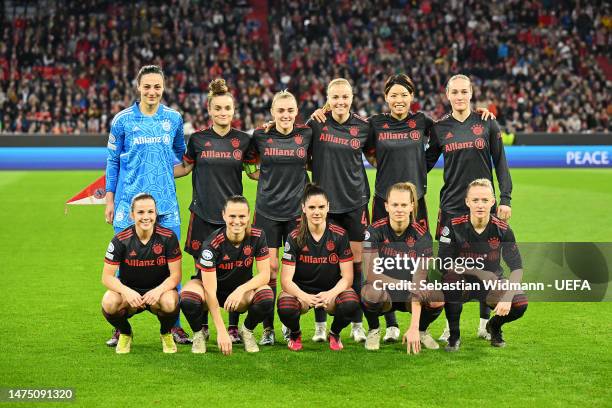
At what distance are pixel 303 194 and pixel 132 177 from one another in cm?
128

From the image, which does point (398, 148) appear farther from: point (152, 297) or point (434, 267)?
point (152, 297)

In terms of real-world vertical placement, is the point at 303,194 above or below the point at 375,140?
below

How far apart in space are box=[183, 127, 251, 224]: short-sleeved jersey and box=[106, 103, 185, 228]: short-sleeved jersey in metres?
0.20

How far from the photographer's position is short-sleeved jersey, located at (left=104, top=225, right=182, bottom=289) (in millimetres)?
6023

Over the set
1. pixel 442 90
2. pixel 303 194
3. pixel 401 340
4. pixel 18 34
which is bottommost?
pixel 401 340

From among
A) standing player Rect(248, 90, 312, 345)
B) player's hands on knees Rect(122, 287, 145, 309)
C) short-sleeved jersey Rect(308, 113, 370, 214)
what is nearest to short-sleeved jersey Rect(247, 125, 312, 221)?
standing player Rect(248, 90, 312, 345)

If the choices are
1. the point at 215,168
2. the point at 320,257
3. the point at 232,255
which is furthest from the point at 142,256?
the point at 320,257

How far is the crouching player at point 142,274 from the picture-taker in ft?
19.4

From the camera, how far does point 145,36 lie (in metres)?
28.5

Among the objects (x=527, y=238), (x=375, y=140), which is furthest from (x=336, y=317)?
(x=527, y=238)

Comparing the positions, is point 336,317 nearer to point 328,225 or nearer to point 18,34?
point 328,225

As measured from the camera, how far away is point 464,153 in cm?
639

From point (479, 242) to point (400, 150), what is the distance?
2.97ft

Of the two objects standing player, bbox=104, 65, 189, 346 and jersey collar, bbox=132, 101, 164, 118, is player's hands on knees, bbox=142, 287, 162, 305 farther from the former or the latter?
jersey collar, bbox=132, 101, 164, 118
